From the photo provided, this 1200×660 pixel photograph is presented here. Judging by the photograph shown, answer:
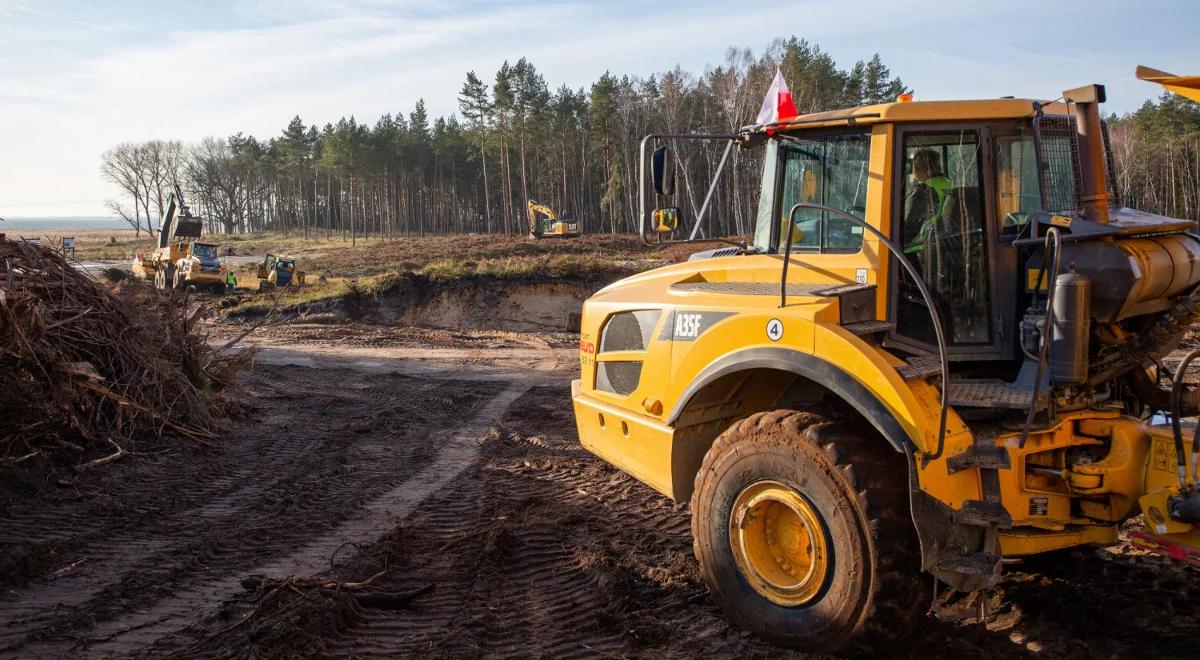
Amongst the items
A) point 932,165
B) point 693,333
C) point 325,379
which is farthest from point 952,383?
point 325,379

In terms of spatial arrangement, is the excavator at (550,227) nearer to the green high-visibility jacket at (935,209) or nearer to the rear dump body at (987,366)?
the rear dump body at (987,366)

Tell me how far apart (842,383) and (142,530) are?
209 inches

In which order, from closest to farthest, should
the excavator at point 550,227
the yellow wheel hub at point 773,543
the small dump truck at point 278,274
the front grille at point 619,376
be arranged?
the yellow wheel hub at point 773,543
the front grille at point 619,376
the small dump truck at point 278,274
the excavator at point 550,227

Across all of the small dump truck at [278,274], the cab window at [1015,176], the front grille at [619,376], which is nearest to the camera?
the cab window at [1015,176]

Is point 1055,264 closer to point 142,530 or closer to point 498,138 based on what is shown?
point 142,530

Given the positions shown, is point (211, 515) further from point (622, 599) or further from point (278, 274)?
point (278, 274)

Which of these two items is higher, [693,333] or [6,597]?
[693,333]

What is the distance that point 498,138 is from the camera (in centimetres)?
6100

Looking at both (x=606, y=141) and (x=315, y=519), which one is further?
(x=606, y=141)

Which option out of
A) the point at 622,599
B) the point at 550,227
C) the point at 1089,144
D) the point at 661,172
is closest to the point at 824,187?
the point at 661,172

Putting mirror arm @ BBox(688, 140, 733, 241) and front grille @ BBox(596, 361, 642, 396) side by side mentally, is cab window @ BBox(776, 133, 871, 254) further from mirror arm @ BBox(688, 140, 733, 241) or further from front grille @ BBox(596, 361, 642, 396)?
front grille @ BBox(596, 361, 642, 396)

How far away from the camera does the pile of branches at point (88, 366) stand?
302 inches

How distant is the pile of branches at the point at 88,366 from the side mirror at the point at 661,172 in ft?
19.4

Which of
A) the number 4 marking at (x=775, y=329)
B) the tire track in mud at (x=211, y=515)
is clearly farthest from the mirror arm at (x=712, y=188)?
the tire track in mud at (x=211, y=515)
